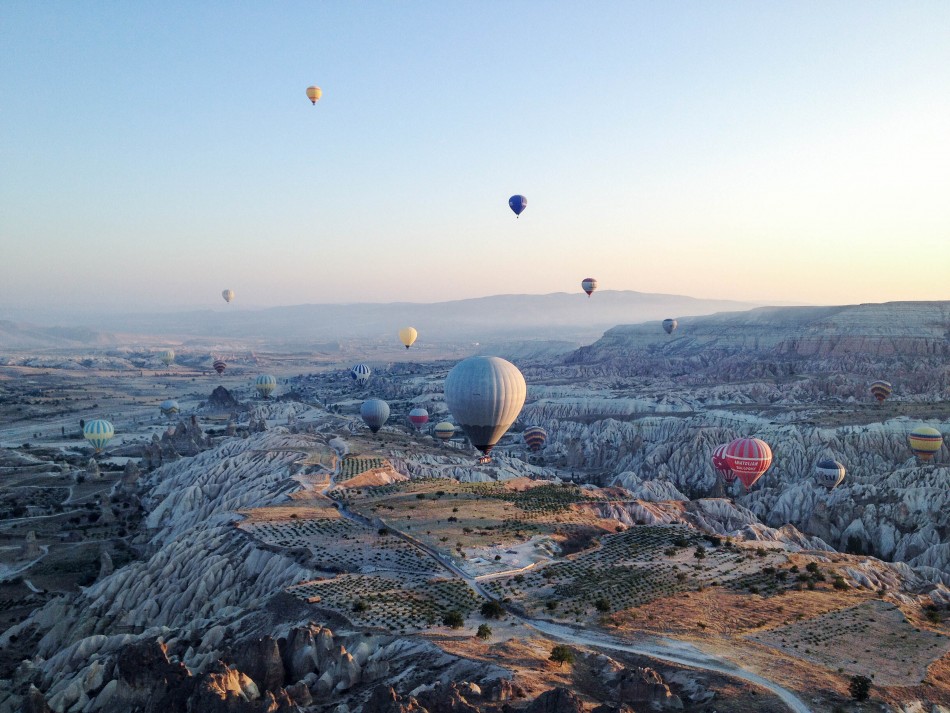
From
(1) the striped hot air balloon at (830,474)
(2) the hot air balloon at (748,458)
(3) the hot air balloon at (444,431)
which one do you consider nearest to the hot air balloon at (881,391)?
(1) the striped hot air balloon at (830,474)

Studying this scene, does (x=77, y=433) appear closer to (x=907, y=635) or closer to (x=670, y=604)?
(x=670, y=604)

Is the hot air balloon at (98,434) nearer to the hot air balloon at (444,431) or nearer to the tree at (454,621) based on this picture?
the hot air balloon at (444,431)

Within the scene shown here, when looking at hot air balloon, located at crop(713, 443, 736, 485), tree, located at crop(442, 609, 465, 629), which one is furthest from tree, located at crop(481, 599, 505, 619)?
hot air balloon, located at crop(713, 443, 736, 485)

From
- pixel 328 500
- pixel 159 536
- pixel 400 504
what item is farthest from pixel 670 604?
pixel 159 536

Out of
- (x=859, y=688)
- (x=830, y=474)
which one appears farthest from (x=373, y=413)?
(x=859, y=688)

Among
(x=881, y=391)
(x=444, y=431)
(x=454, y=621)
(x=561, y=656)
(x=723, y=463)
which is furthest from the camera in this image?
(x=881, y=391)

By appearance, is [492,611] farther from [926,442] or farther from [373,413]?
[926,442]
